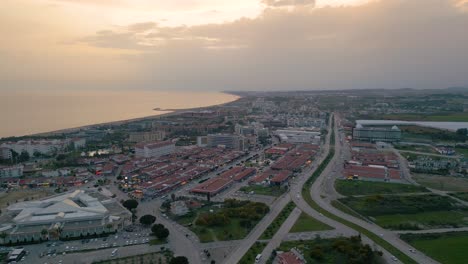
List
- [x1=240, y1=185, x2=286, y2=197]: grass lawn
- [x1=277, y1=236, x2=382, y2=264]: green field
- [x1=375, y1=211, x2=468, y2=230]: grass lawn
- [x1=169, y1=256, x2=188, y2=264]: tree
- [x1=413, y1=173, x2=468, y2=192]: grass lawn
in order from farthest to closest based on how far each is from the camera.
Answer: [x1=413, y1=173, x2=468, y2=192]: grass lawn < [x1=240, y1=185, x2=286, y2=197]: grass lawn < [x1=375, y1=211, x2=468, y2=230]: grass lawn < [x1=277, y1=236, x2=382, y2=264]: green field < [x1=169, y1=256, x2=188, y2=264]: tree

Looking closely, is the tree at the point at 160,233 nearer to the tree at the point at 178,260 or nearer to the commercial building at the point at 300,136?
the tree at the point at 178,260

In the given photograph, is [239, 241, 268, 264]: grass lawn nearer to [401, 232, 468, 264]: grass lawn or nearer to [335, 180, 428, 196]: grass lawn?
[401, 232, 468, 264]: grass lawn

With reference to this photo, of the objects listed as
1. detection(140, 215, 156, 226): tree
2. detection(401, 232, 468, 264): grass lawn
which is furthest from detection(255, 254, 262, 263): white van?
detection(401, 232, 468, 264): grass lawn

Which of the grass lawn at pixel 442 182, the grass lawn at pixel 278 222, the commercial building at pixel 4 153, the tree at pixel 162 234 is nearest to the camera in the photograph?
the tree at pixel 162 234

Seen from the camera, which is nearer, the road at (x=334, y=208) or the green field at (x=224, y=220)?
the road at (x=334, y=208)

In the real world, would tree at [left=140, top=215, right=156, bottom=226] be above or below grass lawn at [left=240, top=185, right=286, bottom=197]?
above

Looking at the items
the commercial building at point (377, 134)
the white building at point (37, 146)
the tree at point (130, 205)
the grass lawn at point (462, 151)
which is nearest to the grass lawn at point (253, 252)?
the tree at point (130, 205)

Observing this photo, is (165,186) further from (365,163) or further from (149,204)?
(365,163)
